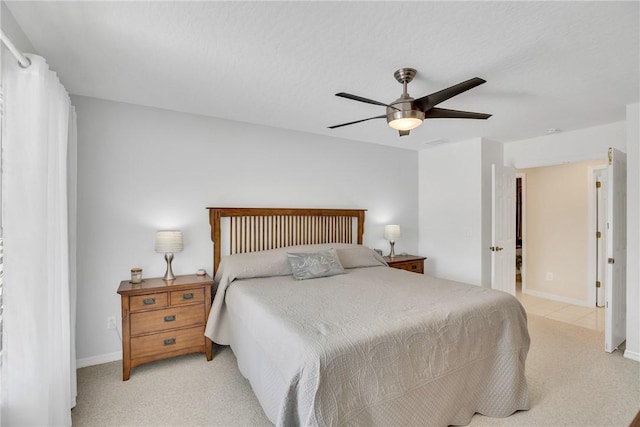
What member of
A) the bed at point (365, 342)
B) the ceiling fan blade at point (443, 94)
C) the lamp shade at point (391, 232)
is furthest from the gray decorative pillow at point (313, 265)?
the ceiling fan blade at point (443, 94)

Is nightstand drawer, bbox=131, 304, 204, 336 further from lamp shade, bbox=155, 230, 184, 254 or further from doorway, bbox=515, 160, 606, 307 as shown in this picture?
doorway, bbox=515, 160, 606, 307

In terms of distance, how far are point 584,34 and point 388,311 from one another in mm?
2073

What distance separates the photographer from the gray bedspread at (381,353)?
1.51 metres

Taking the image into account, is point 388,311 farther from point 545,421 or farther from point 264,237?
point 264,237

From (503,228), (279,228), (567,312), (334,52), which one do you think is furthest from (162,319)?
(567,312)

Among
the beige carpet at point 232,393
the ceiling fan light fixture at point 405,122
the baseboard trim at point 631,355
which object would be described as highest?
the ceiling fan light fixture at point 405,122

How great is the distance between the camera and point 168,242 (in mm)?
2883

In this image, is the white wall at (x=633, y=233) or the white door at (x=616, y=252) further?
the white door at (x=616, y=252)

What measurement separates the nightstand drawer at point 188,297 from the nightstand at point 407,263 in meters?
2.45

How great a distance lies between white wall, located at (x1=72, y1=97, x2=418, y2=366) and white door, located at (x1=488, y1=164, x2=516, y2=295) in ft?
7.06

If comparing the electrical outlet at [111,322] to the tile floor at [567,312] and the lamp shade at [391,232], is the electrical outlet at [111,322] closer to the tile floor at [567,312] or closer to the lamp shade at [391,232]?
the lamp shade at [391,232]

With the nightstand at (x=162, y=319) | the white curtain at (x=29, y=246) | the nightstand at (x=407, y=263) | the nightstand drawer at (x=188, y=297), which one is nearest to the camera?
the white curtain at (x=29, y=246)

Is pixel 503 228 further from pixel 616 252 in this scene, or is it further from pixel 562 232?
pixel 562 232

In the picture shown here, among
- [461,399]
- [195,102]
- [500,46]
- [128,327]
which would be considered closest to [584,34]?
[500,46]
